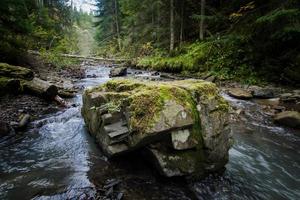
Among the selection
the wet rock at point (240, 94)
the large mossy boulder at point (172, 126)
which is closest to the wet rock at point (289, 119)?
the wet rock at point (240, 94)

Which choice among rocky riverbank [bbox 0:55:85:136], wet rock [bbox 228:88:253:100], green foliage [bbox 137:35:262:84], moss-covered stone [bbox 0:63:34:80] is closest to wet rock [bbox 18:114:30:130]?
rocky riverbank [bbox 0:55:85:136]

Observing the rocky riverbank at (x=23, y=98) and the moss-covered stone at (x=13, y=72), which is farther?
the moss-covered stone at (x=13, y=72)

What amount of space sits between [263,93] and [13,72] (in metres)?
9.45

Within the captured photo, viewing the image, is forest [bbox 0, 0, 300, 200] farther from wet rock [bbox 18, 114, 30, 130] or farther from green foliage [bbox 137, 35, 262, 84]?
green foliage [bbox 137, 35, 262, 84]

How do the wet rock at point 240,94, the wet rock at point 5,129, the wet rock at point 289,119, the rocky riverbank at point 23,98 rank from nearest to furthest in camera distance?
the wet rock at point 5,129 < the rocky riverbank at point 23,98 < the wet rock at point 289,119 < the wet rock at point 240,94

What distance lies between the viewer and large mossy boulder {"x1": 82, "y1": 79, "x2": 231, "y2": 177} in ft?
13.1

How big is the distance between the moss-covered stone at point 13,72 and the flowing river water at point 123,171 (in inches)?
126

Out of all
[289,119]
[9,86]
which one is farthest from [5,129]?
[289,119]

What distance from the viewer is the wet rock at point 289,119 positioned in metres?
7.04

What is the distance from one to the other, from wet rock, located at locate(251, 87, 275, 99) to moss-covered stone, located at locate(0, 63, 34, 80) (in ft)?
28.6

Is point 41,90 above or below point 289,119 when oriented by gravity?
above

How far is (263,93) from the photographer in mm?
10305

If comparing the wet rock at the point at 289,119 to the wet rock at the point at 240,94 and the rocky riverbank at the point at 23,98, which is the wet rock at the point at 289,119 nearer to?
the wet rock at the point at 240,94

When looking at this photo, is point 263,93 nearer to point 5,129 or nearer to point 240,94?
point 240,94
